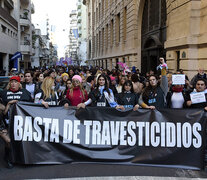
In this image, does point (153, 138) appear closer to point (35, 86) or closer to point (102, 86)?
point (102, 86)

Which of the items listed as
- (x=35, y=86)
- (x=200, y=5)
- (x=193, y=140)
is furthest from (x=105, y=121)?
(x=200, y=5)

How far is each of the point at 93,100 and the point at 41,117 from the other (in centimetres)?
131

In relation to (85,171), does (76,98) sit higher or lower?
higher

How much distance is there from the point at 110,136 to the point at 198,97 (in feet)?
6.00

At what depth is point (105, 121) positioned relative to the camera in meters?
5.12

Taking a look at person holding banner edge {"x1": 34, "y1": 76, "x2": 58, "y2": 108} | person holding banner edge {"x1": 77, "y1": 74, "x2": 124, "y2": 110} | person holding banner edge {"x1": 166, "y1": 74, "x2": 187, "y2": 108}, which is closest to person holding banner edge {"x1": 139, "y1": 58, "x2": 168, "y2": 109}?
person holding banner edge {"x1": 166, "y1": 74, "x2": 187, "y2": 108}

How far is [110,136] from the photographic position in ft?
16.6

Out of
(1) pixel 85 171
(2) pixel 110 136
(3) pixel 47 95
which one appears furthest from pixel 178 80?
(3) pixel 47 95

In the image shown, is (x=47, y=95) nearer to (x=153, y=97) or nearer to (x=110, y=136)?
(x=110, y=136)

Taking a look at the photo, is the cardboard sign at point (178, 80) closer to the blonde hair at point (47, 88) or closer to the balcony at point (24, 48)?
the blonde hair at point (47, 88)

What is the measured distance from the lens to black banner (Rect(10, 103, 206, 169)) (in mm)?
→ 4922

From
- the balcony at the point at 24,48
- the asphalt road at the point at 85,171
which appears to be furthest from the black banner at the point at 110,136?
the balcony at the point at 24,48

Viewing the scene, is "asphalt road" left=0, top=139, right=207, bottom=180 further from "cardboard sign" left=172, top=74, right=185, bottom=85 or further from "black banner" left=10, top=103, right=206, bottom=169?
"cardboard sign" left=172, top=74, right=185, bottom=85

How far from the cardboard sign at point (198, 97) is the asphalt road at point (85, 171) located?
1281 mm
